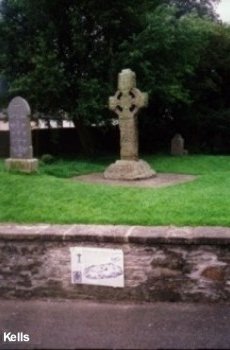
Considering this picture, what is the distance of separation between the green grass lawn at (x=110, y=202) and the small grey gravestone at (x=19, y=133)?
23.8 inches

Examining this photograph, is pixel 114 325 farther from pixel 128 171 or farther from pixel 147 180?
pixel 128 171

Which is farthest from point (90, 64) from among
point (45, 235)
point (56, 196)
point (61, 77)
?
point (45, 235)

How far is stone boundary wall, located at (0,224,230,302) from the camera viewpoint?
579 cm

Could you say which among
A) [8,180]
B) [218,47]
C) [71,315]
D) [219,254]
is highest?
[218,47]

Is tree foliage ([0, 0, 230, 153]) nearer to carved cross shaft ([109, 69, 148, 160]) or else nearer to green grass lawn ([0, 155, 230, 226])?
carved cross shaft ([109, 69, 148, 160])

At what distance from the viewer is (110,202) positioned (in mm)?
7707

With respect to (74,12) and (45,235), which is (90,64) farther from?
(45,235)

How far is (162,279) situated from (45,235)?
142cm

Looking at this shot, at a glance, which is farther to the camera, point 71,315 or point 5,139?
point 5,139

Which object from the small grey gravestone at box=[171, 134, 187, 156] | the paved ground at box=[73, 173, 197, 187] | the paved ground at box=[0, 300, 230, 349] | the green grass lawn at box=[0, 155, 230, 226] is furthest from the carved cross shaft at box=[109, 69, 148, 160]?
the paved ground at box=[0, 300, 230, 349]

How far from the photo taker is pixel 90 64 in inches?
589

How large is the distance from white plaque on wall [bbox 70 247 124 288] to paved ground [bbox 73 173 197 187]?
377 cm

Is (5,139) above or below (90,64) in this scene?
below


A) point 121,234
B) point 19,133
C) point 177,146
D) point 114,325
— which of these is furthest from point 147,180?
point 177,146
